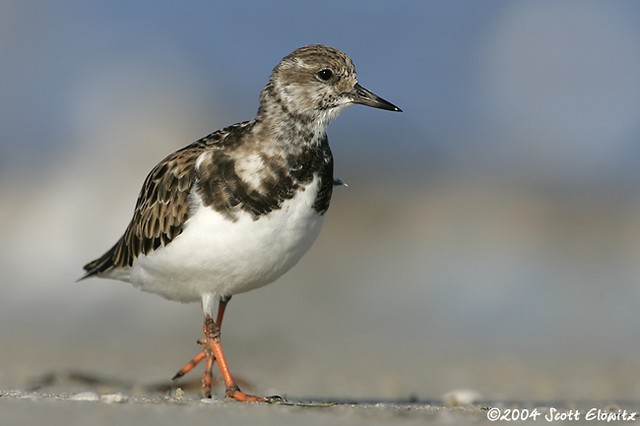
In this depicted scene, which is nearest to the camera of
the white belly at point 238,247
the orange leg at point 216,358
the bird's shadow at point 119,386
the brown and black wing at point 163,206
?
the white belly at point 238,247

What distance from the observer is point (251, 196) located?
15.5ft

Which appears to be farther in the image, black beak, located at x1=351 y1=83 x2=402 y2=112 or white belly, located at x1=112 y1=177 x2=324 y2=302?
black beak, located at x1=351 y1=83 x2=402 y2=112

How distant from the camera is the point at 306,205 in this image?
15.8ft

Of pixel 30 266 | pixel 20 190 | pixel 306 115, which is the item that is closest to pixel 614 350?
pixel 306 115

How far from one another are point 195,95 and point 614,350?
10.2m

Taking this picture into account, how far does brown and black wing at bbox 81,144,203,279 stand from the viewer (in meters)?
5.01

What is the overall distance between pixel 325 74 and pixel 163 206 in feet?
3.35

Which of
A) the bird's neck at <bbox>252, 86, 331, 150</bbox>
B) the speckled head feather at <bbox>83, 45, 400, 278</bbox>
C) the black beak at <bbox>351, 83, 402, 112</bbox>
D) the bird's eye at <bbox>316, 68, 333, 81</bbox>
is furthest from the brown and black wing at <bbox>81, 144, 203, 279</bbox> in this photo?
the black beak at <bbox>351, 83, 402, 112</bbox>

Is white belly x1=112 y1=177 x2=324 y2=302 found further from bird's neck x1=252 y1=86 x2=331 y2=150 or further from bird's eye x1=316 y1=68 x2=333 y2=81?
bird's eye x1=316 y1=68 x2=333 y2=81

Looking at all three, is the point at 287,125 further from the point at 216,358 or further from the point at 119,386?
the point at 119,386

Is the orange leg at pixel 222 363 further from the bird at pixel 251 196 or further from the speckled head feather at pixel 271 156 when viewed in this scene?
the speckled head feather at pixel 271 156

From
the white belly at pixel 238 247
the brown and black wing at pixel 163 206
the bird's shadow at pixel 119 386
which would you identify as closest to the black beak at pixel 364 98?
the white belly at pixel 238 247

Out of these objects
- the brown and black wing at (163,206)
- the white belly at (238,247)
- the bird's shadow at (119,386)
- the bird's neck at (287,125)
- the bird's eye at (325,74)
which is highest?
the bird's eye at (325,74)

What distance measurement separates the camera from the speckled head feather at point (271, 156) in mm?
4762
